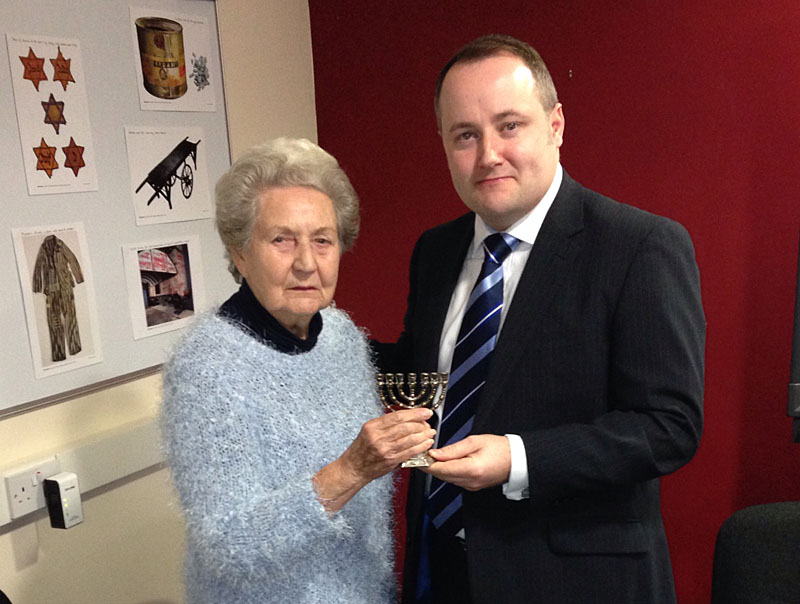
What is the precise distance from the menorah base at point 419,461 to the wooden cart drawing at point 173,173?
143cm

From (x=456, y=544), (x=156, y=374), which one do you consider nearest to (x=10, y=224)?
(x=156, y=374)

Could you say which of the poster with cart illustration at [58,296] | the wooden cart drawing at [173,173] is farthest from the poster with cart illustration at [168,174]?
the poster with cart illustration at [58,296]

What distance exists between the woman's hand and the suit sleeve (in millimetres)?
262

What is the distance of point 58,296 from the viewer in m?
2.17

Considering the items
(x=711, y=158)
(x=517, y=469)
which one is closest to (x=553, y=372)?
(x=517, y=469)

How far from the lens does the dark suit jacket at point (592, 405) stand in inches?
60.9

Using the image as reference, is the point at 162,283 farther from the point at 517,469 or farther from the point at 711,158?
the point at 711,158

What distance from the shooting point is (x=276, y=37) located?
3.08 m

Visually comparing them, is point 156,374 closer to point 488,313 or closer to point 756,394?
point 488,313

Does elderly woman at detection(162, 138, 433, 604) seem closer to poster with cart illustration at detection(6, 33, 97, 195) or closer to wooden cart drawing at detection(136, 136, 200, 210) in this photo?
poster with cart illustration at detection(6, 33, 97, 195)

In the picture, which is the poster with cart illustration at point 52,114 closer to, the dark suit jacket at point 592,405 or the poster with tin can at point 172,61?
the poster with tin can at point 172,61

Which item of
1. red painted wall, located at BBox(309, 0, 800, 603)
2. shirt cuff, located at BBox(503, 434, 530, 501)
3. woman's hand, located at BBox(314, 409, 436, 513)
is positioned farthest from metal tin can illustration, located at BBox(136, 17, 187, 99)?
shirt cuff, located at BBox(503, 434, 530, 501)

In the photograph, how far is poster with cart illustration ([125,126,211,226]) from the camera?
2.43 metres

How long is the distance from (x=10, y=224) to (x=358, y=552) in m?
1.25
